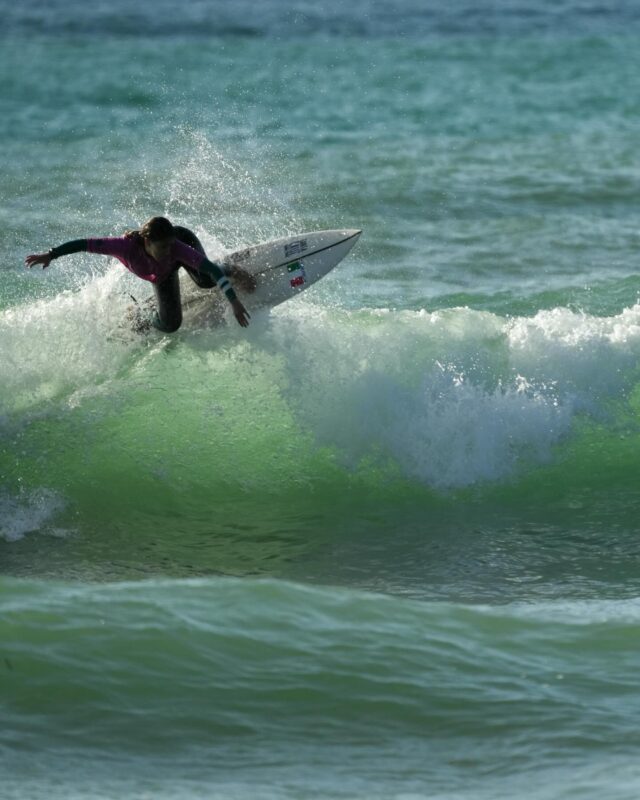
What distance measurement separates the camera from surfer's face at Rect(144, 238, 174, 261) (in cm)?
942

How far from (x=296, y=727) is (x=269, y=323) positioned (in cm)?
506

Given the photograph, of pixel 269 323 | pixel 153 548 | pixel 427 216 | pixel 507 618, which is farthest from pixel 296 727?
pixel 427 216

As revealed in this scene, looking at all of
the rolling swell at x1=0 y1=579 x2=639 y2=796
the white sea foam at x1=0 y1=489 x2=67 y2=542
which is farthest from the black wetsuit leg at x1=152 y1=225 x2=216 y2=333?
the rolling swell at x1=0 y1=579 x2=639 y2=796

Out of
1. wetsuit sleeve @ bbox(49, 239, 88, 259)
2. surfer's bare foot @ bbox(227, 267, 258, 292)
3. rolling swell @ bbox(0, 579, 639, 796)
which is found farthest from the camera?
surfer's bare foot @ bbox(227, 267, 258, 292)

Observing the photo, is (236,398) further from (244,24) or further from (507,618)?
(244,24)

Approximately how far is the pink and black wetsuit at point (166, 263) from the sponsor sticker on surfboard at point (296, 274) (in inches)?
27.6

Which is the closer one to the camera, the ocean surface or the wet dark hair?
the ocean surface

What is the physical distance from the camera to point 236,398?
36.3 ft

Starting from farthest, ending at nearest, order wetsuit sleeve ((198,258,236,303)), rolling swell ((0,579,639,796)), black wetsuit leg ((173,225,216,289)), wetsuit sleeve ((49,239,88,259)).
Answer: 1. black wetsuit leg ((173,225,216,289))
2. wetsuit sleeve ((198,258,236,303))
3. wetsuit sleeve ((49,239,88,259))
4. rolling swell ((0,579,639,796))

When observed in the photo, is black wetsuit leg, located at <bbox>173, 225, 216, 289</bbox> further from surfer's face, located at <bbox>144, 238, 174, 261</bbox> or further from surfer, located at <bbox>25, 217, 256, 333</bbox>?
surfer's face, located at <bbox>144, 238, 174, 261</bbox>

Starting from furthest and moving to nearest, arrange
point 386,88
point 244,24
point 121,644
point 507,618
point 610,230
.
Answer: point 244,24 < point 386,88 < point 610,230 < point 507,618 < point 121,644

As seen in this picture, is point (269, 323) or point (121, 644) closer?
point (121, 644)

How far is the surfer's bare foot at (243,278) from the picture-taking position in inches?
413

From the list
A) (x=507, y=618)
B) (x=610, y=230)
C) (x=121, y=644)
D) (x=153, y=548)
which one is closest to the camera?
(x=121, y=644)
